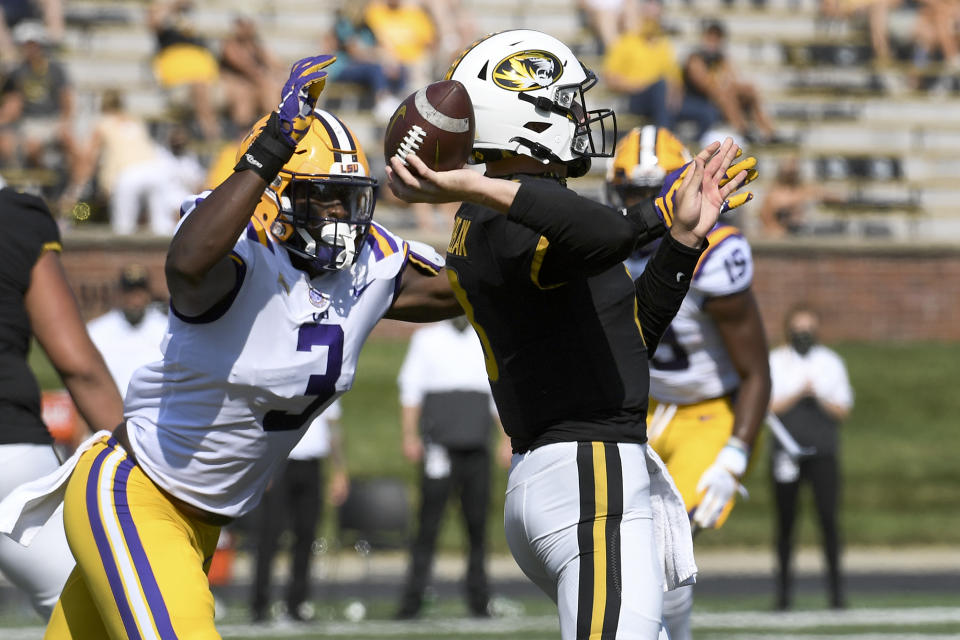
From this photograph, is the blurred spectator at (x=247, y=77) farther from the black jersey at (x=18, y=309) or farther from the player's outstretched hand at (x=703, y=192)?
the player's outstretched hand at (x=703, y=192)

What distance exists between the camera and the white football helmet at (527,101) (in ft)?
11.7

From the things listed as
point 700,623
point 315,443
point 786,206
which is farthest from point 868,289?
point 315,443

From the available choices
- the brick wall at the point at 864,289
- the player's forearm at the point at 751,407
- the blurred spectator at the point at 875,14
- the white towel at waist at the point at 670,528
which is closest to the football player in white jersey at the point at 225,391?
the white towel at waist at the point at 670,528

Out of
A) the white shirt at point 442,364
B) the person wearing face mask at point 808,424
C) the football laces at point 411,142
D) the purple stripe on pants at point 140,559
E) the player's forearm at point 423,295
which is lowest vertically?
the person wearing face mask at point 808,424

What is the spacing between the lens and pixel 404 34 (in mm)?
15922

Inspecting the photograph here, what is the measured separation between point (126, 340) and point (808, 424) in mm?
4476

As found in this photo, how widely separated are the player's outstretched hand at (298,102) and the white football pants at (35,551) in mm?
1661

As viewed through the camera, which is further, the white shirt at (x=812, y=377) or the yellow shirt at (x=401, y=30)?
the yellow shirt at (x=401, y=30)

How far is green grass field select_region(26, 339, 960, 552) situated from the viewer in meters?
12.2

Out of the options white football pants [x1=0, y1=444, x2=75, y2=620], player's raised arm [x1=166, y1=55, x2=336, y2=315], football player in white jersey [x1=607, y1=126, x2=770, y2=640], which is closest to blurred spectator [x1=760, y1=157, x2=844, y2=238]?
football player in white jersey [x1=607, y1=126, x2=770, y2=640]

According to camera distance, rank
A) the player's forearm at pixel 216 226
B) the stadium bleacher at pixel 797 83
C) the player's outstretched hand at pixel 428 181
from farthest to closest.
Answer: the stadium bleacher at pixel 797 83 < the player's forearm at pixel 216 226 < the player's outstretched hand at pixel 428 181

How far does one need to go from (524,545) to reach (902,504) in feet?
31.6

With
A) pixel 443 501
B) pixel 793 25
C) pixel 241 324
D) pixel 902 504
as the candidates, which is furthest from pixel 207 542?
pixel 793 25

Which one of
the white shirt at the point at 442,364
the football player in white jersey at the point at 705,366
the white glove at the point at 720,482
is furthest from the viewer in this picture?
the white shirt at the point at 442,364
